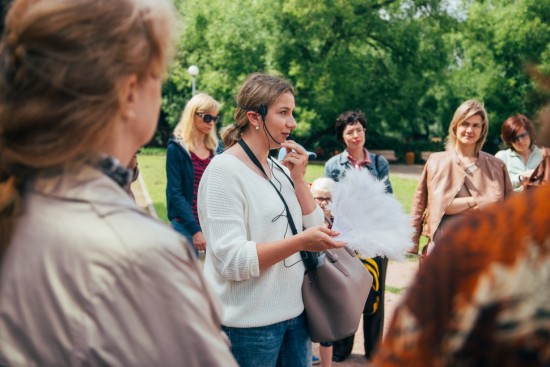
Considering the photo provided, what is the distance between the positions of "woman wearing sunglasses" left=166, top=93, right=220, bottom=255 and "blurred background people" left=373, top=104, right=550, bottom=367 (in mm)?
4616

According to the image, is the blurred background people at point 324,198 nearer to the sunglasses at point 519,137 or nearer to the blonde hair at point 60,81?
the sunglasses at point 519,137

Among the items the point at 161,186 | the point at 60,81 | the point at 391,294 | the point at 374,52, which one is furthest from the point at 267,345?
the point at 374,52

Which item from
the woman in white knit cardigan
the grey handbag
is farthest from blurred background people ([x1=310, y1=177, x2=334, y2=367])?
the woman in white knit cardigan

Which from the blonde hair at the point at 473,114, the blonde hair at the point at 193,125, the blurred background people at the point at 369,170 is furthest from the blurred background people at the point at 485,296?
the blonde hair at the point at 193,125

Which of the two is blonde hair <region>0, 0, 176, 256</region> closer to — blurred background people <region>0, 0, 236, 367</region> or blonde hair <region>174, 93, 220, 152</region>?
blurred background people <region>0, 0, 236, 367</region>

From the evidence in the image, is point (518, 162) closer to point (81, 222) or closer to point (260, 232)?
point (260, 232)

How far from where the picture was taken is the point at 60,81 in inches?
47.7

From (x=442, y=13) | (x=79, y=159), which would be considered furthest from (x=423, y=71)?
(x=79, y=159)

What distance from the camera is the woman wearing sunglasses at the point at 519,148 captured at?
261 inches

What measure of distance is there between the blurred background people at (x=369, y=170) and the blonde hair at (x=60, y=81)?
166 inches

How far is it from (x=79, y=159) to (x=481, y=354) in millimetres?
855

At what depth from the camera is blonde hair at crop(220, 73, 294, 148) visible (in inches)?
124

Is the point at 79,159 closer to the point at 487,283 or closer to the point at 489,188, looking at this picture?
the point at 487,283

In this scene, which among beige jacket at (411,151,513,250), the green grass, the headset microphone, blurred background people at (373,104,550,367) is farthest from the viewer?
the green grass
